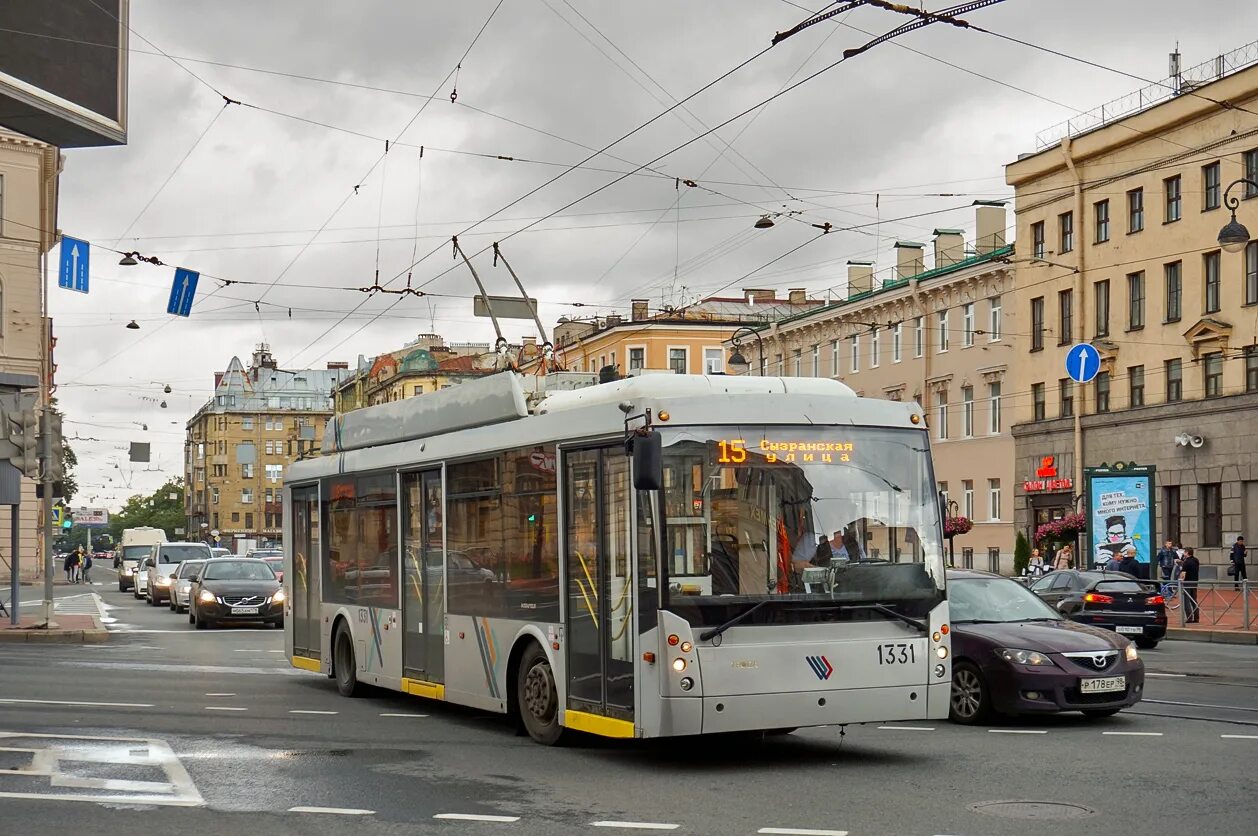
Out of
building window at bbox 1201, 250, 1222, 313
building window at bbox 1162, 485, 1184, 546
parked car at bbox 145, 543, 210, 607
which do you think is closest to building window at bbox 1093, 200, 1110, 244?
building window at bbox 1201, 250, 1222, 313

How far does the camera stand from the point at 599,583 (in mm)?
12258

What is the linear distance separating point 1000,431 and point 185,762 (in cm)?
5073

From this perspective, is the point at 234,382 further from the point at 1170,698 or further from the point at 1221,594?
the point at 1170,698

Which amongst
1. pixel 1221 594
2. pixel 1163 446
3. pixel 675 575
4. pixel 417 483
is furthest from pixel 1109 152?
pixel 675 575

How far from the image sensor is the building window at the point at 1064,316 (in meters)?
54.9

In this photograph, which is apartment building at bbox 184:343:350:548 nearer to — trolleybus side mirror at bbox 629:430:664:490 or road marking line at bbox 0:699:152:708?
road marking line at bbox 0:699:152:708

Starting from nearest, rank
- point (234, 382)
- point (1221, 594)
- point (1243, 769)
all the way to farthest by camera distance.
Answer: point (1243, 769) < point (1221, 594) < point (234, 382)

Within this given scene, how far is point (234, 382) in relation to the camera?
172375 millimetres

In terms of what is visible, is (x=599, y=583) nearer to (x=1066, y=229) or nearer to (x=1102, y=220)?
(x=1102, y=220)

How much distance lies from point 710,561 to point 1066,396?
45.8 m

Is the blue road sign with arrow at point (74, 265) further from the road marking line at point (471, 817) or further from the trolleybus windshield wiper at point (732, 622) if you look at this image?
the road marking line at point (471, 817)

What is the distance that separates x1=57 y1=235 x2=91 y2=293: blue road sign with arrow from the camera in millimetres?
34656

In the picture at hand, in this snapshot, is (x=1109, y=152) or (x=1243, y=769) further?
(x=1109, y=152)


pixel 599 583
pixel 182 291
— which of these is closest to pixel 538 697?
pixel 599 583
